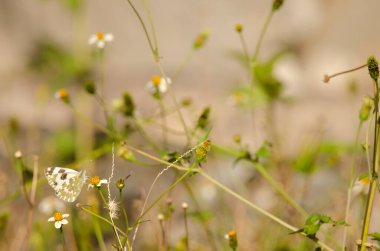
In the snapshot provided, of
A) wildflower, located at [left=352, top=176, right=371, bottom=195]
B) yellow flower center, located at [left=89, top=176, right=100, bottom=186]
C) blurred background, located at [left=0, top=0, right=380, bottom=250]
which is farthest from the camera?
blurred background, located at [left=0, top=0, right=380, bottom=250]

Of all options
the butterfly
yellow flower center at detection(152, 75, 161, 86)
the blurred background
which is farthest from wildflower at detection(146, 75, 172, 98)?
the blurred background

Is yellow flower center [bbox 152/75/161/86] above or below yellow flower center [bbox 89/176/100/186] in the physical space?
above

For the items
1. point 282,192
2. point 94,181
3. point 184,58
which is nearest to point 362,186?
point 282,192

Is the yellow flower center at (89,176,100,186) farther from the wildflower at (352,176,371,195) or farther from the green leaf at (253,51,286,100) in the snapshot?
the green leaf at (253,51,286,100)

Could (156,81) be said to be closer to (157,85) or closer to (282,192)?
(157,85)

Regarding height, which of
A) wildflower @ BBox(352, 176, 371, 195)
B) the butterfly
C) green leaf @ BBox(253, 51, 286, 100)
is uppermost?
green leaf @ BBox(253, 51, 286, 100)

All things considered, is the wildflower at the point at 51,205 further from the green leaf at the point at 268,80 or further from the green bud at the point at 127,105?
the green leaf at the point at 268,80

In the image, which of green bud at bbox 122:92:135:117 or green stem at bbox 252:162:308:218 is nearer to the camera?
green stem at bbox 252:162:308:218

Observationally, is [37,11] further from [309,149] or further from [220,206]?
[309,149]
